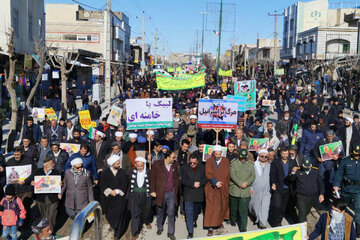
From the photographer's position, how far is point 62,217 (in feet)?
25.7

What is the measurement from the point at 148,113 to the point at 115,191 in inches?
101

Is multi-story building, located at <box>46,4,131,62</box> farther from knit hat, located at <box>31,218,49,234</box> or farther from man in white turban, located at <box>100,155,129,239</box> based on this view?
knit hat, located at <box>31,218,49,234</box>

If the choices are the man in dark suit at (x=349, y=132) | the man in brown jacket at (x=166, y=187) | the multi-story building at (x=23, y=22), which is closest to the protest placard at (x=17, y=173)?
the man in brown jacket at (x=166, y=187)

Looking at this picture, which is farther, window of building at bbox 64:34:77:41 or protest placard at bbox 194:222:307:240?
window of building at bbox 64:34:77:41

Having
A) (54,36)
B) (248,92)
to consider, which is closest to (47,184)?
(248,92)

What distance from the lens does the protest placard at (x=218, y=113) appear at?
9.81 meters

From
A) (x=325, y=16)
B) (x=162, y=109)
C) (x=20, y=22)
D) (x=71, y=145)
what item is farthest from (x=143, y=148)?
(x=325, y=16)

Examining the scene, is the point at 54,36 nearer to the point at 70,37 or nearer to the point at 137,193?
the point at 70,37

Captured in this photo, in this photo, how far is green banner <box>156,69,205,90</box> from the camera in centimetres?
1642

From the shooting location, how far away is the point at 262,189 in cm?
731

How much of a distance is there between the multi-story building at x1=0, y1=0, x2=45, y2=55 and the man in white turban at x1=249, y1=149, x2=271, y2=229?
48.5 feet

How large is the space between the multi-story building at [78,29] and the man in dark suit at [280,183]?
44.3 m

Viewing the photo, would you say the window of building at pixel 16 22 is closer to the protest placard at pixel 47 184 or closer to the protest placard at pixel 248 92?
the protest placard at pixel 248 92

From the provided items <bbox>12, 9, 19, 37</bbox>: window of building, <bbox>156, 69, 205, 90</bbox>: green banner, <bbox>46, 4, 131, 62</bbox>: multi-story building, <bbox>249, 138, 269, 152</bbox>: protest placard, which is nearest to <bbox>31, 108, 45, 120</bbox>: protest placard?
<bbox>156, 69, 205, 90</bbox>: green banner
